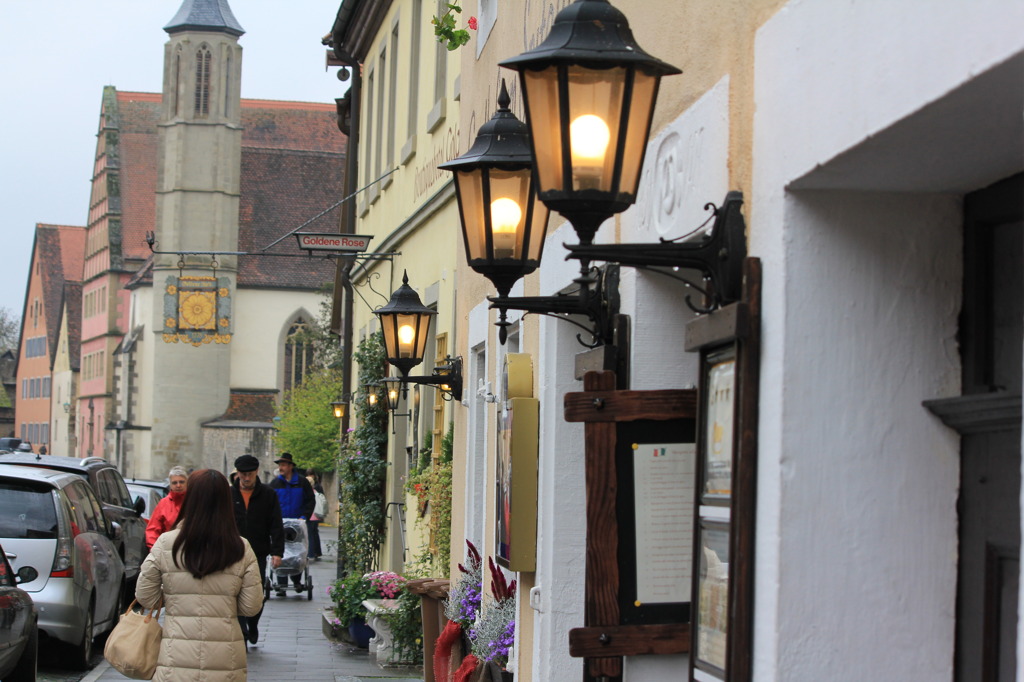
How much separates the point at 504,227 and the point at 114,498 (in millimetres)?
11706

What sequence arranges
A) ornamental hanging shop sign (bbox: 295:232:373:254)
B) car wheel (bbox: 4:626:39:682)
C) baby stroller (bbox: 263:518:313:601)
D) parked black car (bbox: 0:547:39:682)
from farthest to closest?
baby stroller (bbox: 263:518:313:601) < ornamental hanging shop sign (bbox: 295:232:373:254) < car wheel (bbox: 4:626:39:682) < parked black car (bbox: 0:547:39:682)

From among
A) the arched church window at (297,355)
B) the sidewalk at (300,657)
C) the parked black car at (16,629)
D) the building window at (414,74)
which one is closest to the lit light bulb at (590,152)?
the parked black car at (16,629)

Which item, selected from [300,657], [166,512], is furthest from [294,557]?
[166,512]

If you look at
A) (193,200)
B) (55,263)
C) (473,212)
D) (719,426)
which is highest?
(193,200)

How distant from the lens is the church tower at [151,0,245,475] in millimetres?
64812

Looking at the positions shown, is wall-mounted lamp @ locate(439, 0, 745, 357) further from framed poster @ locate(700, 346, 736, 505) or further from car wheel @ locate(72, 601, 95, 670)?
car wheel @ locate(72, 601, 95, 670)

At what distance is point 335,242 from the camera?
664 inches

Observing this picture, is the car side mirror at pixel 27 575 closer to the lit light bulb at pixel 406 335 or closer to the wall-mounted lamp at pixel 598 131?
the lit light bulb at pixel 406 335

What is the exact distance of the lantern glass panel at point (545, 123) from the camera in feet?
12.9

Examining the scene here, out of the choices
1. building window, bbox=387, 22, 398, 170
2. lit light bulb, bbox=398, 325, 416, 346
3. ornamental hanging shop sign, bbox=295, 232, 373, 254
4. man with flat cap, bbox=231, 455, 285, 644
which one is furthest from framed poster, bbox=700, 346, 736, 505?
building window, bbox=387, 22, 398, 170

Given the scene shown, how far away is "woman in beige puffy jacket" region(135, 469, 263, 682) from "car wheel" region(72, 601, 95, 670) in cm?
501

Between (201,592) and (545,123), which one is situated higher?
(545,123)

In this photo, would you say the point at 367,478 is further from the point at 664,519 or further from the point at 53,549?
the point at 664,519

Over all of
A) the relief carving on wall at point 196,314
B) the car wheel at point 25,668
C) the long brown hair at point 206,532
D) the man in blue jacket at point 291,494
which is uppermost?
the relief carving on wall at point 196,314
